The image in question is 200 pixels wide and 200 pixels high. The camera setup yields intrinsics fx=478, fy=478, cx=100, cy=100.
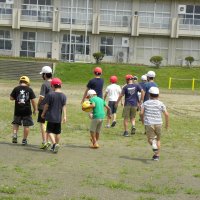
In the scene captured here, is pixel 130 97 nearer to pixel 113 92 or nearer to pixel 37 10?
pixel 113 92

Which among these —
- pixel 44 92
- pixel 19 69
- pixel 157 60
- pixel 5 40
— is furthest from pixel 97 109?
pixel 5 40

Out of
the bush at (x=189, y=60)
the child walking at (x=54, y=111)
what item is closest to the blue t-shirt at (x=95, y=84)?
the child walking at (x=54, y=111)

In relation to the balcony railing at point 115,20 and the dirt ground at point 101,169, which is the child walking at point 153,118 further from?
the balcony railing at point 115,20

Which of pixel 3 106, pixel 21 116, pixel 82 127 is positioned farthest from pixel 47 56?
pixel 21 116

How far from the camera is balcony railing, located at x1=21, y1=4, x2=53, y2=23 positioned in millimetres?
52531

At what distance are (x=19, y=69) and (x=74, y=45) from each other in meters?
11.9

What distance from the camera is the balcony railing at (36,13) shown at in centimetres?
5253

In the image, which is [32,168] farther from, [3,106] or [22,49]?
[22,49]

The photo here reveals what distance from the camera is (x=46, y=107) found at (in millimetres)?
9852


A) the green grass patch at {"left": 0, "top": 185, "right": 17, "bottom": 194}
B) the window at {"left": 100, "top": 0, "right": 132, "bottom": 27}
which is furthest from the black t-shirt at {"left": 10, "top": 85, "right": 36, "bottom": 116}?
the window at {"left": 100, "top": 0, "right": 132, "bottom": 27}

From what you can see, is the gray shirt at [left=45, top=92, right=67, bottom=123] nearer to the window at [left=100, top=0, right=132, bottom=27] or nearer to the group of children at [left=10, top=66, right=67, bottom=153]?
the group of children at [left=10, top=66, right=67, bottom=153]

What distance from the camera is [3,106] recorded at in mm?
18547

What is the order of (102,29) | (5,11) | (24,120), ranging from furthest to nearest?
(5,11) → (102,29) → (24,120)

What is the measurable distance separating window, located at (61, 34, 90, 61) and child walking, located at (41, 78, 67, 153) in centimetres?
4345
